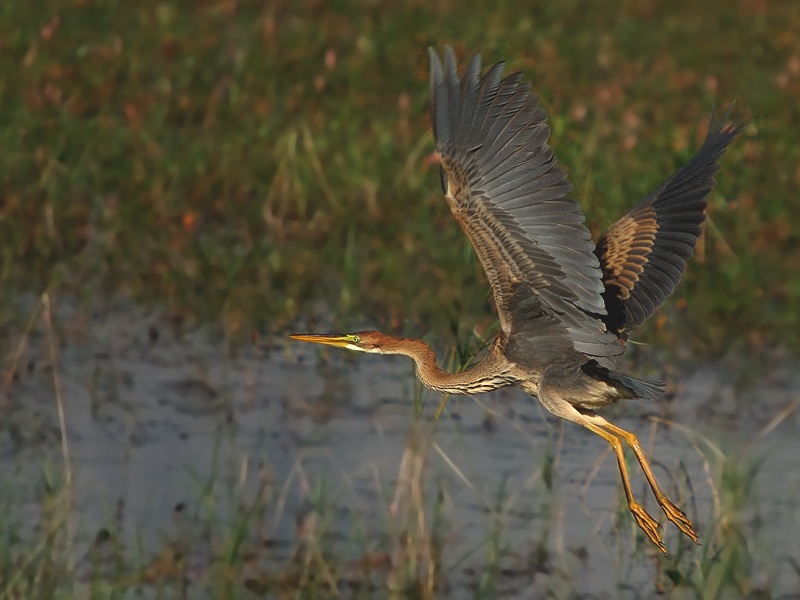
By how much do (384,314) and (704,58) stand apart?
5381 millimetres

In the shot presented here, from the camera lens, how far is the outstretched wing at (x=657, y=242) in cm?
595

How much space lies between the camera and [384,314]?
9.11 m

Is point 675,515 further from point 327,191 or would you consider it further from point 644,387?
point 327,191

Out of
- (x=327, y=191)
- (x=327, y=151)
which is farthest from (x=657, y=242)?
(x=327, y=151)

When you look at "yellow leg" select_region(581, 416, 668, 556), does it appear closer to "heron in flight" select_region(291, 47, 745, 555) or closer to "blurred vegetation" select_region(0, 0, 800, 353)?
"heron in flight" select_region(291, 47, 745, 555)

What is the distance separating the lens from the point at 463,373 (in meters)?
5.90

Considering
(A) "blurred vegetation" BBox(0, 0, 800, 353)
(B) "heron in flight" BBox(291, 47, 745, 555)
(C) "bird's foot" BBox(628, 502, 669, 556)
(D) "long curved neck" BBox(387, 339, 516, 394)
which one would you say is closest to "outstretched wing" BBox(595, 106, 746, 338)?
(B) "heron in flight" BBox(291, 47, 745, 555)

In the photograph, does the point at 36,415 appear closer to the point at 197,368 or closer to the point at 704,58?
the point at 197,368

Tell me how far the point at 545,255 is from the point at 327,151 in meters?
5.90

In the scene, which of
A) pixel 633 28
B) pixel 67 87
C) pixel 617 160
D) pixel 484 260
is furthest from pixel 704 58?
pixel 484 260

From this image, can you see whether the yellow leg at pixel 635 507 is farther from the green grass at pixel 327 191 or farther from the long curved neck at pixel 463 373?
the green grass at pixel 327 191

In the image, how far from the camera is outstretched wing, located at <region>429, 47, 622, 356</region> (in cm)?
505

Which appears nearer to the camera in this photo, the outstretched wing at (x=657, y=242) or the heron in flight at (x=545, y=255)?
the heron in flight at (x=545, y=255)

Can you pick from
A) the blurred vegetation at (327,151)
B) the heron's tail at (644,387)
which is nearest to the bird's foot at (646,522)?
the heron's tail at (644,387)
